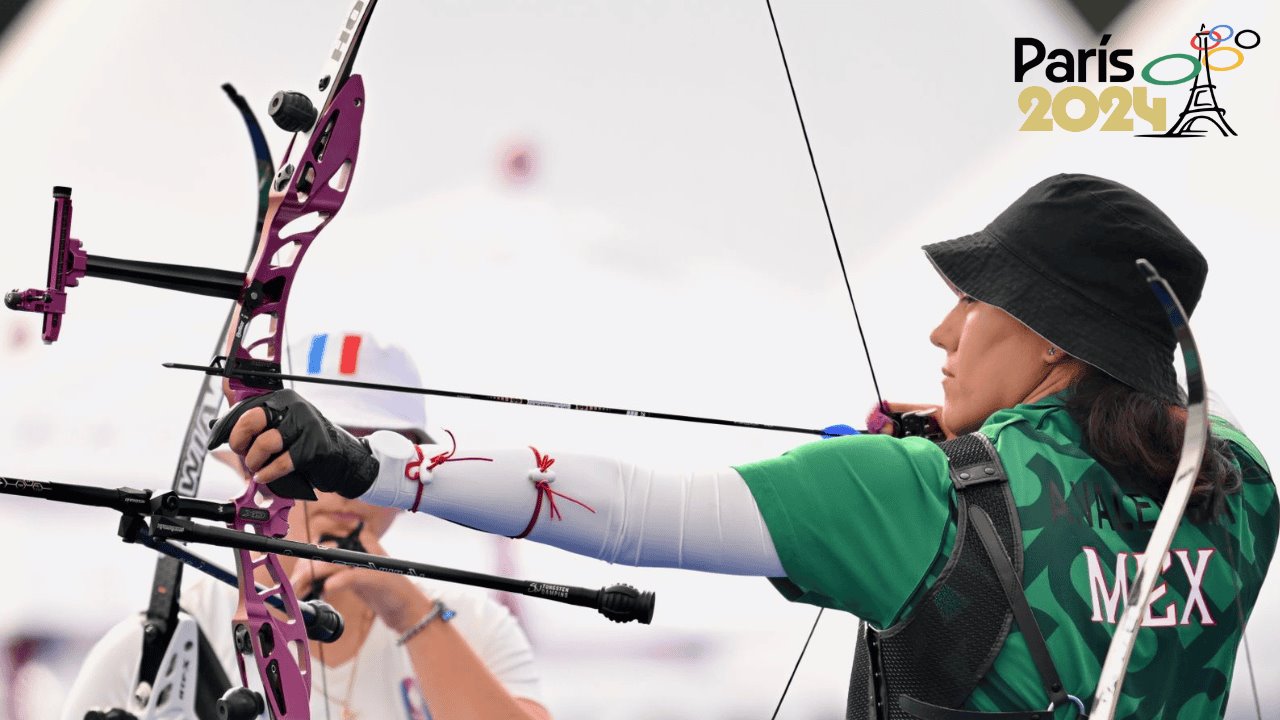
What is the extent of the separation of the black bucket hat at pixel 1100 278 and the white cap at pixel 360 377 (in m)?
1.35

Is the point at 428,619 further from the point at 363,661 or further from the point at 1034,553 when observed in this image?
the point at 1034,553

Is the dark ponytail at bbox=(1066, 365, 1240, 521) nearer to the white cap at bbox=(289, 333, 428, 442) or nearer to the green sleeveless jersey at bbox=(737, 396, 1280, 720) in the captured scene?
the green sleeveless jersey at bbox=(737, 396, 1280, 720)

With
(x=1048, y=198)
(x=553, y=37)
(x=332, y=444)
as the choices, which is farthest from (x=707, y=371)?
(x=332, y=444)

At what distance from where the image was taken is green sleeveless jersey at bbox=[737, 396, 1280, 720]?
0.98 meters

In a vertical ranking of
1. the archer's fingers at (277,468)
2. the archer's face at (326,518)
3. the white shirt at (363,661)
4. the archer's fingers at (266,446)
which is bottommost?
the white shirt at (363,661)

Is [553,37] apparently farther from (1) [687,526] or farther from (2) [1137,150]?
(1) [687,526]

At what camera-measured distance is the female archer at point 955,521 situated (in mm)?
982

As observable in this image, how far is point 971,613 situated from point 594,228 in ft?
6.46

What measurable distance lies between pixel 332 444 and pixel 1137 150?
2.56 metres

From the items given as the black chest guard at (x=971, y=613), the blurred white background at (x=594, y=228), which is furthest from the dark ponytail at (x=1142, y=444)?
the blurred white background at (x=594, y=228)

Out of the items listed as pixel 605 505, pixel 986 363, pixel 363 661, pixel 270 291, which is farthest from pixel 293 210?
pixel 363 661

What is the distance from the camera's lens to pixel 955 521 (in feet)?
3.30

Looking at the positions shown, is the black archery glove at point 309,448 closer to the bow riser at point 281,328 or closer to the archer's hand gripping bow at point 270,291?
the archer's hand gripping bow at point 270,291

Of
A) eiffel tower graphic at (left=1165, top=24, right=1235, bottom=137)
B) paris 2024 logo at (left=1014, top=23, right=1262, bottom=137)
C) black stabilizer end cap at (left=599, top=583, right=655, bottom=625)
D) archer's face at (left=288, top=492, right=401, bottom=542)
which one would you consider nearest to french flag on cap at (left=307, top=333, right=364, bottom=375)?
archer's face at (left=288, top=492, right=401, bottom=542)
